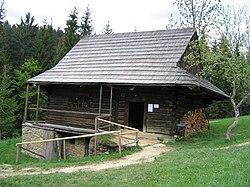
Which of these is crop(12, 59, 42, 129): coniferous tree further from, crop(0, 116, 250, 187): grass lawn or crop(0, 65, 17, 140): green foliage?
crop(0, 116, 250, 187): grass lawn

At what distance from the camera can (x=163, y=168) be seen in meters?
6.82

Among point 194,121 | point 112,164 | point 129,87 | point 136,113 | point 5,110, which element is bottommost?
point 112,164

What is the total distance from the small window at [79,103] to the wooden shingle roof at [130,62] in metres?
1.29

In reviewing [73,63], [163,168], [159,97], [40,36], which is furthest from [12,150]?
[40,36]

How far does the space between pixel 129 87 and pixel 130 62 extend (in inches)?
60.4

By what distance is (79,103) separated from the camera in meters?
16.5

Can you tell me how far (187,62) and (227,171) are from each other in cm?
952

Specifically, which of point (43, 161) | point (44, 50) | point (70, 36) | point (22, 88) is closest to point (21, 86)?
point (22, 88)

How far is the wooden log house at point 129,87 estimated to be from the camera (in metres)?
13.8

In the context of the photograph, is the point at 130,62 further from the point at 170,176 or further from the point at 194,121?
the point at 170,176

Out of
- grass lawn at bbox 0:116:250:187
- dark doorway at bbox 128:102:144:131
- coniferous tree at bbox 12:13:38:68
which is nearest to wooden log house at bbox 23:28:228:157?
dark doorway at bbox 128:102:144:131

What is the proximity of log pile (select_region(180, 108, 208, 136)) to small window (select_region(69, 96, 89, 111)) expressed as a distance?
5234 mm

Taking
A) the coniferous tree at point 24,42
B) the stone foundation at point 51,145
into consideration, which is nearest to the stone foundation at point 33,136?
the stone foundation at point 51,145

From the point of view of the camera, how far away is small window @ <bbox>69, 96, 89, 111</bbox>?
53.2 feet
